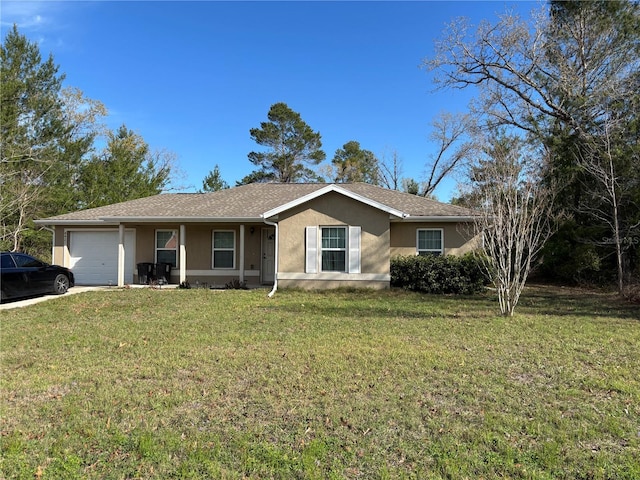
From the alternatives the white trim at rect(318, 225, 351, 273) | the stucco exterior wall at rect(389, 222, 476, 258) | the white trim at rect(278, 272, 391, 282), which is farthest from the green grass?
the stucco exterior wall at rect(389, 222, 476, 258)

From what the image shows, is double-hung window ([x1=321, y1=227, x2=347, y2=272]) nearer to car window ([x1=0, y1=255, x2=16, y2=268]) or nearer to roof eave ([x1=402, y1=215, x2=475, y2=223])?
roof eave ([x1=402, y1=215, x2=475, y2=223])

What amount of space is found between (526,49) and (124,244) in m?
20.2

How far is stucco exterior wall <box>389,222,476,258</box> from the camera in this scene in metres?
15.1

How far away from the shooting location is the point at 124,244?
52.3ft

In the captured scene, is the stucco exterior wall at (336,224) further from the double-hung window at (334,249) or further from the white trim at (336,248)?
the double-hung window at (334,249)

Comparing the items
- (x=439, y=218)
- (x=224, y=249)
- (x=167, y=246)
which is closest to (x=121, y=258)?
(x=167, y=246)

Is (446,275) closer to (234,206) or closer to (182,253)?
(234,206)

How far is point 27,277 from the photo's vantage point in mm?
11617

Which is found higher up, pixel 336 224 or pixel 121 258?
pixel 336 224

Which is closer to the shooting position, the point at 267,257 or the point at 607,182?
the point at 607,182

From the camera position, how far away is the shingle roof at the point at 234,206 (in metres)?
14.6

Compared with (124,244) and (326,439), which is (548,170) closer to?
(326,439)

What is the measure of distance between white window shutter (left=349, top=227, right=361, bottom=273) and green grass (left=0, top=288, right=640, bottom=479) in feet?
16.9

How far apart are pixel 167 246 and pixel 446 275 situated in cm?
1091
